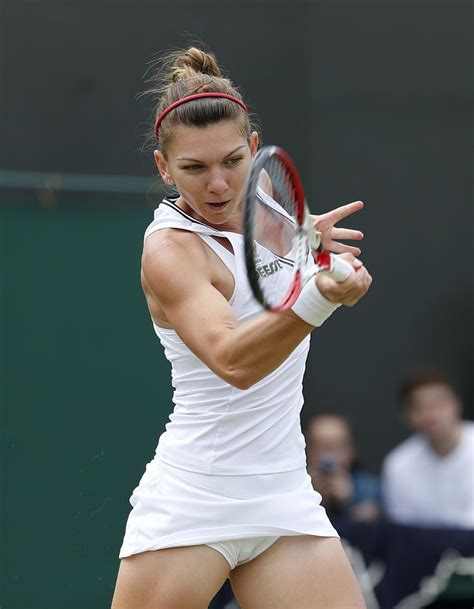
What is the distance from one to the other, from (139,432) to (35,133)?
189 cm

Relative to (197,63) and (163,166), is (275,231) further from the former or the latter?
(197,63)

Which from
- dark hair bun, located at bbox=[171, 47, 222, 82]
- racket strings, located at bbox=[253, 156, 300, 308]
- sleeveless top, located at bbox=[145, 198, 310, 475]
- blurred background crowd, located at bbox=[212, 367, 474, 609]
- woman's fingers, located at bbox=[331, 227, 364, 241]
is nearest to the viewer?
racket strings, located at bbox=[253, 156, 300, 308]

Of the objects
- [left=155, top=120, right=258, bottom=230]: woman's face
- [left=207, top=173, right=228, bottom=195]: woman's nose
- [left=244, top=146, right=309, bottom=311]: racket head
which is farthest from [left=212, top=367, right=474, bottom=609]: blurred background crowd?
[left=207, top=173, right=228, bottom=195]: woman's nose

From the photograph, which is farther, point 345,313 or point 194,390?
point 345,313

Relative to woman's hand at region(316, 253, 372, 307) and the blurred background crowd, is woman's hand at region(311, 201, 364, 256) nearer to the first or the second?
woman's hand at region(316, 253, 372, 307)

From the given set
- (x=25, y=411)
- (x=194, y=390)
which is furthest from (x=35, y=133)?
(x=194, y=390)

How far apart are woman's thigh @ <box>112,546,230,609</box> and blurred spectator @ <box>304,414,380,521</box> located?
2315 mm

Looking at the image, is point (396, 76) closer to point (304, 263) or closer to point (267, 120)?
point (267, 120)

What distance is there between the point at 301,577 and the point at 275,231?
88 centimetres

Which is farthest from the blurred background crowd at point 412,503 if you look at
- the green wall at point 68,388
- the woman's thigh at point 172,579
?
the woman's thigh at point 172,579

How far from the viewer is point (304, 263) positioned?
3.01 m

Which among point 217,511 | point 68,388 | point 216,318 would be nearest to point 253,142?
point 216,318

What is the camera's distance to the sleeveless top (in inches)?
123

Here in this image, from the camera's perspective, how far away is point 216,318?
2.85 metres
